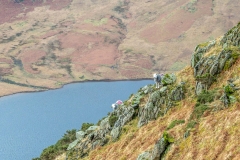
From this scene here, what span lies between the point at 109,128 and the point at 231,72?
14.4 metres

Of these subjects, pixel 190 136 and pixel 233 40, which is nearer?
pixel 190 136

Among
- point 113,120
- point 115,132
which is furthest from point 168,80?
point 113,120

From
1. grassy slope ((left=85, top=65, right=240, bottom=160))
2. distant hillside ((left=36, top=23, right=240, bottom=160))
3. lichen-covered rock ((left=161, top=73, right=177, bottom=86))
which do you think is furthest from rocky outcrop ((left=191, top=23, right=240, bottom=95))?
lichen-covered rock ((left=161, top=73, right=177, bottom=86))

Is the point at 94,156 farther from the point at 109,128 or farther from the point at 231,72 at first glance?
the point at 231,72

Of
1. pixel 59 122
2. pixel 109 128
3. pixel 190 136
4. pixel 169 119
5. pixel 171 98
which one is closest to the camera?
pixel 190 136

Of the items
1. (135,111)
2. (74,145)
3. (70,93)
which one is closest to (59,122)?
(70,93)

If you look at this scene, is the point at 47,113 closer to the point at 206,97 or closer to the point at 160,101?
the point at 160,101

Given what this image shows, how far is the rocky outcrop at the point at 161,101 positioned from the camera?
2697cm

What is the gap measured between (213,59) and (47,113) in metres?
124

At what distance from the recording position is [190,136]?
18.8 metres

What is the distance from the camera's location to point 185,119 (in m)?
22.3

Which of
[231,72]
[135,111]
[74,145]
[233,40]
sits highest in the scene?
[233,40]

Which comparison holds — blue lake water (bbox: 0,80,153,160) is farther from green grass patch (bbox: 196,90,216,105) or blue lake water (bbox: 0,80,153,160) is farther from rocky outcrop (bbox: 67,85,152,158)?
green grass patch (bbox: 196,90,216,105)

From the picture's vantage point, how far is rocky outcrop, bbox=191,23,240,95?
25516mm
